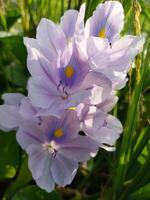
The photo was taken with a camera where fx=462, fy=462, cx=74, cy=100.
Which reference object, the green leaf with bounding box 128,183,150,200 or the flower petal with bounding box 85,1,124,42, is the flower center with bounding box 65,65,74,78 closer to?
the flower petal with bounding box 85,1,124,42

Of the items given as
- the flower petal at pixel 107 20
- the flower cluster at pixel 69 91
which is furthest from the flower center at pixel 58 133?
the flower petal at pixel 107 20

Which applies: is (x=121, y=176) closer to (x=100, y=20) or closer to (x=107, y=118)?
(x=107, y=118)

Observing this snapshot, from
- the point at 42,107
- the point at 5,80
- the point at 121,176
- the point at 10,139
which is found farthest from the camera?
the point at 5,80

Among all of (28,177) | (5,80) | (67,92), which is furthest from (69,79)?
(5,80)

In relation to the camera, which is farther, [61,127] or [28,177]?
[28,177]

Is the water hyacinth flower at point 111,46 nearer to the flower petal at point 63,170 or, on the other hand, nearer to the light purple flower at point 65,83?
the light purple flower at point 65,83

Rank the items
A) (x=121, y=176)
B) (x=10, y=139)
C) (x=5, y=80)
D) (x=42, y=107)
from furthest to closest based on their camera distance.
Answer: (x=5, y=80) → (x=10, y=139) → (x=121, y=176) → (x=42, y=107)

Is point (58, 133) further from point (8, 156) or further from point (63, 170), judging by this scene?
point (8, 156)
